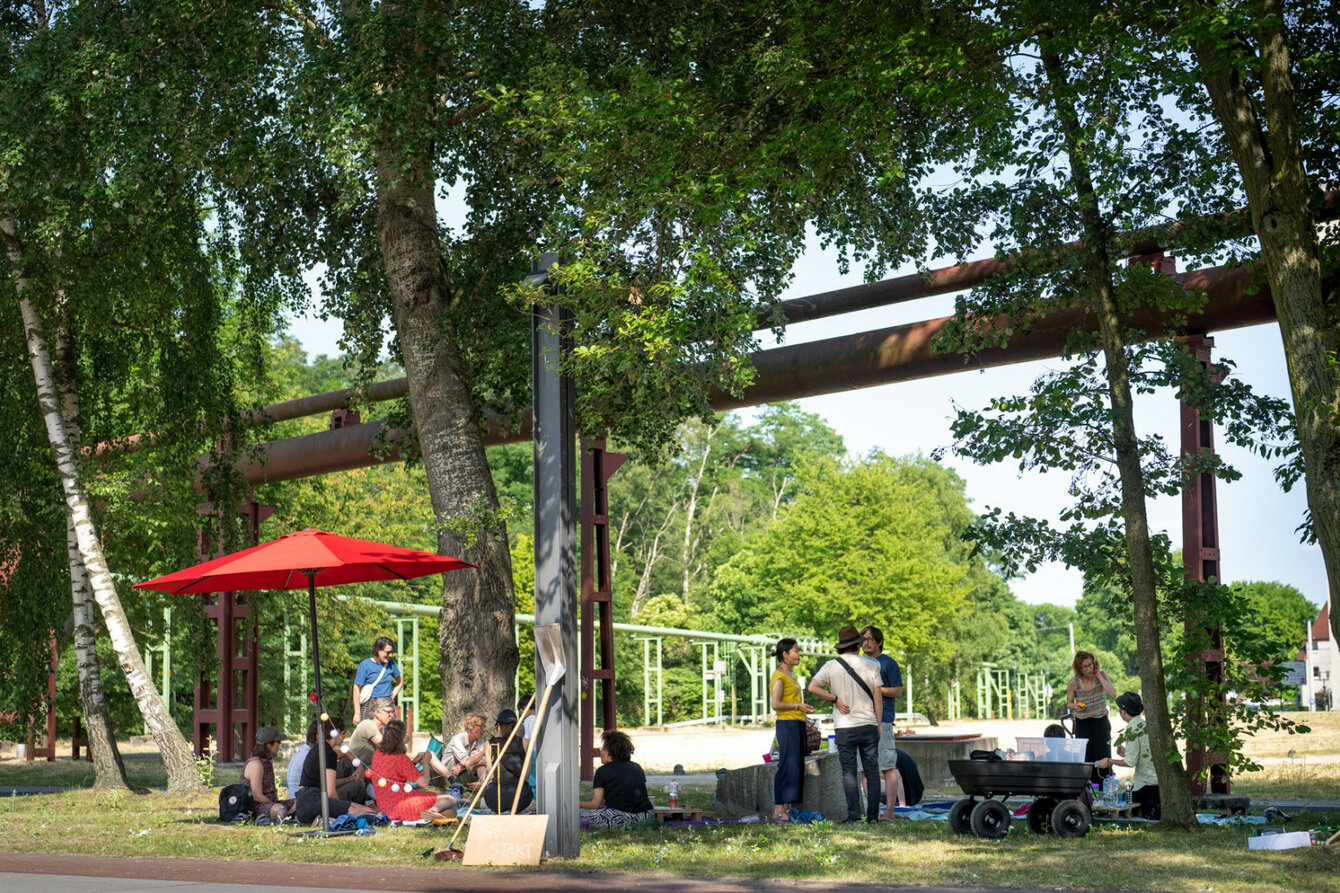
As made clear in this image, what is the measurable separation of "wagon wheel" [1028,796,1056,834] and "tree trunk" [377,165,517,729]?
17.8ft

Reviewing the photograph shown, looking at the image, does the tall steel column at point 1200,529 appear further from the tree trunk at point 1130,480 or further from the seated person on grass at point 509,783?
the seated person on grass at point 509,783

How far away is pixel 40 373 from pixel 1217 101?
12.7 meters

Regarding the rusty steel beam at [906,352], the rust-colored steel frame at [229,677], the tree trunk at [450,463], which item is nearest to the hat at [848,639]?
the rusty steel beam at [906,352]

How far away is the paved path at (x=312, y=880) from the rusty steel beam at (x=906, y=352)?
6.69 meters

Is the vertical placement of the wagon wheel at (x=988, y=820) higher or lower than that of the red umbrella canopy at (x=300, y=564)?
lower

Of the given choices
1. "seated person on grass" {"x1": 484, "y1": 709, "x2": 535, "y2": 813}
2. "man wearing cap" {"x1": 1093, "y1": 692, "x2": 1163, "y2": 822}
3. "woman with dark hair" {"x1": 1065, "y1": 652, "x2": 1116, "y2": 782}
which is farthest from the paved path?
"woman with dark hair" {"x1": 1065, "y1": 652, "x2": 1116, "y2": 782}

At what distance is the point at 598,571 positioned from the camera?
17656mm

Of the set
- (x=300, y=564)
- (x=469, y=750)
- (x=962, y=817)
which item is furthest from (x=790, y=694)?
(x=300, y=564)

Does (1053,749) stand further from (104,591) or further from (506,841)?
(104,591)

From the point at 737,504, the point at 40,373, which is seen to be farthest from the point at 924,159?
the point at 737,504

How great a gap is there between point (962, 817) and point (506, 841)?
3.40 m

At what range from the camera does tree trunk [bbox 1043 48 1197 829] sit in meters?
9.80

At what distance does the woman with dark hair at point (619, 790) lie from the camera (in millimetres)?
10742

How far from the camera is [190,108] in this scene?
12797 mm
